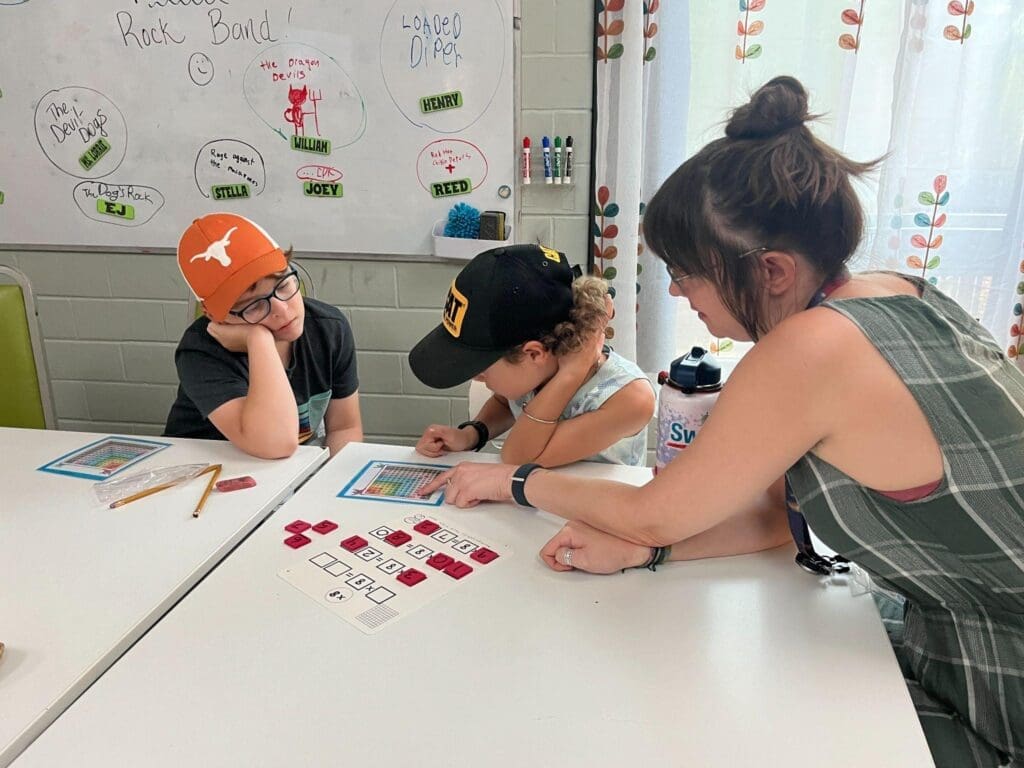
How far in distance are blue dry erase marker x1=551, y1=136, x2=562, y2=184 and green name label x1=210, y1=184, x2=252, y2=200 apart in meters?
0.94

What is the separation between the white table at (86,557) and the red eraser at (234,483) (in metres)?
0.02

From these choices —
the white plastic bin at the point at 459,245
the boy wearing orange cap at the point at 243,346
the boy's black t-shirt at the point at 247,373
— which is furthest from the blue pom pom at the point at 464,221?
the boy wearing orange cap at the point at 243,346

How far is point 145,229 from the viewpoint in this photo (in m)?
2.35

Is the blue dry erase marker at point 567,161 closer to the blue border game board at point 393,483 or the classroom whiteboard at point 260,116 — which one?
the classroom whiteboard at point 260,116

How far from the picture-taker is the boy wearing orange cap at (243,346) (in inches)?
53.3

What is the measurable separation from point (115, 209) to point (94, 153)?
177mm

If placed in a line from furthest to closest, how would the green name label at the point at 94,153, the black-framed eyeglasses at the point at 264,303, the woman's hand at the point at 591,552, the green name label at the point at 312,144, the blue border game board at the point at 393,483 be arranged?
1. the green name label at the point at 94,153
2. the green name label at the point at 312,144
3. the black-framed eyeglasses at the point at 264,303
4. the blue border game board at the point at 393,483
5. the woman's hand at the point at 591,552

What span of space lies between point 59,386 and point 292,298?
1.58m

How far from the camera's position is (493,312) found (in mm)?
1184

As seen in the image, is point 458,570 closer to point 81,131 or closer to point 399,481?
point 399,481

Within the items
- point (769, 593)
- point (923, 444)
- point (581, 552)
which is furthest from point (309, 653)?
point (923, 444)

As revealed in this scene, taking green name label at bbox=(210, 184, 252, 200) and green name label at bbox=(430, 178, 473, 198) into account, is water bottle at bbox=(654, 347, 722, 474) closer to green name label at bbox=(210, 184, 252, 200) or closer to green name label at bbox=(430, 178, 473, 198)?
green name label at bbox=(430, 178, 473, 198)

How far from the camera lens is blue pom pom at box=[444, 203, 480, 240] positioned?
84.9 inches

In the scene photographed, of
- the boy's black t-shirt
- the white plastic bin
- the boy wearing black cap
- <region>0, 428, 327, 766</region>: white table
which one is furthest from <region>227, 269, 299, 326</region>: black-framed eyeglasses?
the white plastic bin
